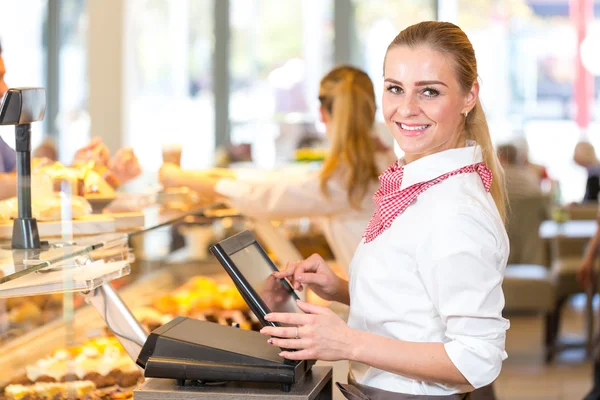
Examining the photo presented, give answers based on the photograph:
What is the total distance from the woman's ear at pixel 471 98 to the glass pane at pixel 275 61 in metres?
9.42

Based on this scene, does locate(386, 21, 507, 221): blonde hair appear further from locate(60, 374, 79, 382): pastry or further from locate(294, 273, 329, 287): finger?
locate(60, 374, 79, 382): pastry

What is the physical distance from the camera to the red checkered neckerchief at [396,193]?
1.80 meters

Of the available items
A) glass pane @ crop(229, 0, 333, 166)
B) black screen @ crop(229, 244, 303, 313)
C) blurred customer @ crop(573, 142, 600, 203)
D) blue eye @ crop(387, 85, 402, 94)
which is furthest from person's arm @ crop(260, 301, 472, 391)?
glass pane @ crop(229, 0, 333, 166)

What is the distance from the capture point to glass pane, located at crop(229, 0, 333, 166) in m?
11.3

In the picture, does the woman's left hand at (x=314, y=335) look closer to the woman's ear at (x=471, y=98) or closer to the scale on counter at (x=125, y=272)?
the scale on counter at (x=125, y=272)

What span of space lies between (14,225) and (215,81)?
953cm

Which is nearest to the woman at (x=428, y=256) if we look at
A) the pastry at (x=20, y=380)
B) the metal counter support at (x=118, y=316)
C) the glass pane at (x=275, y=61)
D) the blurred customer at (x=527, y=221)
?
the metal counter support at (x=118, y=316)

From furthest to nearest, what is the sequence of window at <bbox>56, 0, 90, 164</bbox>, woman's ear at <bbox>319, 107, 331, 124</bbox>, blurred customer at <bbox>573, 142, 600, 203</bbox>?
window at <bbox>56, 0, 90, 164</bbox>
blurred customer at <bbox>573, 142, 600, 203</bbox>
woman's ear at <bbox>319, 107, 331, 124</bbox>

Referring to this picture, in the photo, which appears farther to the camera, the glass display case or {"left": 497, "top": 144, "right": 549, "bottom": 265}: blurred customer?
{"left": 497, "top": 144, "right": 549, "bottom": 265}: blurred customer

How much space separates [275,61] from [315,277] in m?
9.56

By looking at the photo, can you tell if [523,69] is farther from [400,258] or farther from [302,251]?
[400,258]

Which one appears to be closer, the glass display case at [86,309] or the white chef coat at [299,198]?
the glass display case at [86,309]

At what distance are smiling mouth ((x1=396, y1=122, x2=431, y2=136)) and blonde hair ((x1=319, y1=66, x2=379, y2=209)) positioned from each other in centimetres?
153

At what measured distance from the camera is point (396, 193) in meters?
1.84
